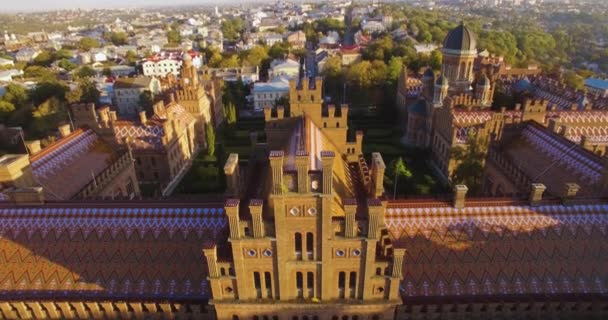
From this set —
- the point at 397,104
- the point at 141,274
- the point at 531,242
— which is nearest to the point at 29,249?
the point at 141,274

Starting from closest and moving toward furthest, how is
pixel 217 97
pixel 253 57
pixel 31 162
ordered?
1. pixel 31 162
2. pixel 217 97
3. pixel 253 57

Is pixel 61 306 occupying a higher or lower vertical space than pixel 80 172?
lower

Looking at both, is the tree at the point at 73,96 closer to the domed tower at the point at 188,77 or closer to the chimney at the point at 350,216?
the domed tower at the point at 188,77

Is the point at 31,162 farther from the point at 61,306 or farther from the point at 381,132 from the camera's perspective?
the point at 381,132

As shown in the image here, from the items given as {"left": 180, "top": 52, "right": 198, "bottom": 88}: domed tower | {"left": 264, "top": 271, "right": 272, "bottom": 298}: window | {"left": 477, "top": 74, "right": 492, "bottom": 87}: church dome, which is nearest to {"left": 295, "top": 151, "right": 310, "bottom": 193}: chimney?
{"left": 264, "top": 271, "right": 272, "bottom": 298}: window

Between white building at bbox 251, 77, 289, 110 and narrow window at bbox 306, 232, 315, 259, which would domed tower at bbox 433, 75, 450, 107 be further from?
narrow window at bbox 306, 232, 315, 259

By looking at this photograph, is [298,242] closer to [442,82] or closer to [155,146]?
[155,146]

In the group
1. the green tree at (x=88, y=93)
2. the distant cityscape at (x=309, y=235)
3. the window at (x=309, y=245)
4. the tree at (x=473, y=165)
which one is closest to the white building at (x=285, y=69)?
the green tree at (x=88, y=93)
